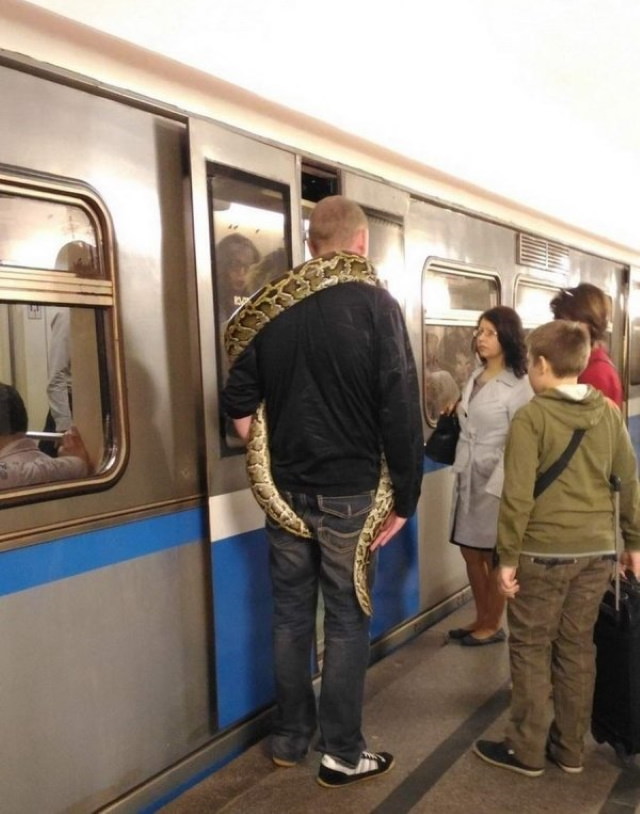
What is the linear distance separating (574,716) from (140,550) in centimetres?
172

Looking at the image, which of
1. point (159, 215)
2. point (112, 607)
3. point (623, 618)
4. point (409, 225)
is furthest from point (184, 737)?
point (409, 225)

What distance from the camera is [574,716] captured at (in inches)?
104

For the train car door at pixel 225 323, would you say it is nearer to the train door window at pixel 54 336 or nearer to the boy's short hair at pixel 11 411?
the train door window at pixel 54 336

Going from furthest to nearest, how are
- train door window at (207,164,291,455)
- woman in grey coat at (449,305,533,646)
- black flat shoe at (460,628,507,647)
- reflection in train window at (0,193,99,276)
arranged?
black flat shoe at (460,628,507,647) < woman in grey coat at (449,305,533,646) < train door window at (207,164,291,455) < reflection in train window at (0,193,99,276)

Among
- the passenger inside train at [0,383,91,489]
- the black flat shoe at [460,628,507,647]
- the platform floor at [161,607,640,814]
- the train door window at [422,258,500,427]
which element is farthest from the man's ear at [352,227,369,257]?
the black flat shoe at [460,628,507,647]

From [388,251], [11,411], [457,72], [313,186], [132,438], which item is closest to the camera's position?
[11,411]

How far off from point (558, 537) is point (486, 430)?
108 cm

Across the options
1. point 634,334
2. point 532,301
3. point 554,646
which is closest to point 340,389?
point 554,646

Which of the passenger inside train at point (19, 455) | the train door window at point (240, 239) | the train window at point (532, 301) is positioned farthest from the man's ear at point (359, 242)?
the train window at point (532, 301)

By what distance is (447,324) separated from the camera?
4.34 m

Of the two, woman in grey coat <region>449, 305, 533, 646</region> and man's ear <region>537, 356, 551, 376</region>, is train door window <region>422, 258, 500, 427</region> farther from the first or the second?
man's ear <region>537, 356, 551, 376</region>

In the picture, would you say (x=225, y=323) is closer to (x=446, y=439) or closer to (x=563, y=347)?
(x=563, y=347)

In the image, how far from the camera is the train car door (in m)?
2.61

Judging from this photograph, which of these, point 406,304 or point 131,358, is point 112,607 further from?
point 406,304
